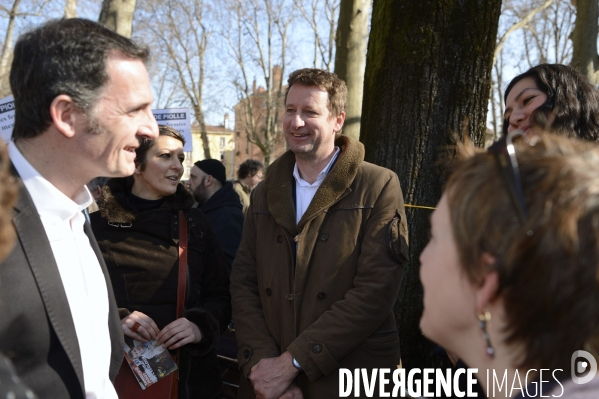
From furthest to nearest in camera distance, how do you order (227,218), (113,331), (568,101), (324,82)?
(227,218)
(324,82)
(568,101)
(113,331)

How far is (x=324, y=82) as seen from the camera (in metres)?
3.30

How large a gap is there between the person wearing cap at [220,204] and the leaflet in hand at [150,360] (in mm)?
1235

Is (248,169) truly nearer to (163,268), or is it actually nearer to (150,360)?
(163,268)

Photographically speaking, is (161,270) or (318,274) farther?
(161,270)

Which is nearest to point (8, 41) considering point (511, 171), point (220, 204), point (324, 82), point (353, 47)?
point (353, 47)

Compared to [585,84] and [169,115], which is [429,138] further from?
[169,115]

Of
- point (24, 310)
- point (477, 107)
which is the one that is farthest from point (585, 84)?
point (24, 310)

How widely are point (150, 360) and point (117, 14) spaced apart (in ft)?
17.8

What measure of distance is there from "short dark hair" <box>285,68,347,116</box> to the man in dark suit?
1319 mm

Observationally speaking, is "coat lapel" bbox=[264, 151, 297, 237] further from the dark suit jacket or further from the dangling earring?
the dangling earring

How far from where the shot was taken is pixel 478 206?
1244 millimetres

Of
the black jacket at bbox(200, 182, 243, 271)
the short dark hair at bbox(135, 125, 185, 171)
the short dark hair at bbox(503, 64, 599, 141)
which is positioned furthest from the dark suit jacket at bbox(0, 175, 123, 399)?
the black jacket at bbox(200, 182, 243, 271)

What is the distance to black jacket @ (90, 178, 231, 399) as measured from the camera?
3053 millimetres

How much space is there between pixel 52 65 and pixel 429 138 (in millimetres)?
2761
